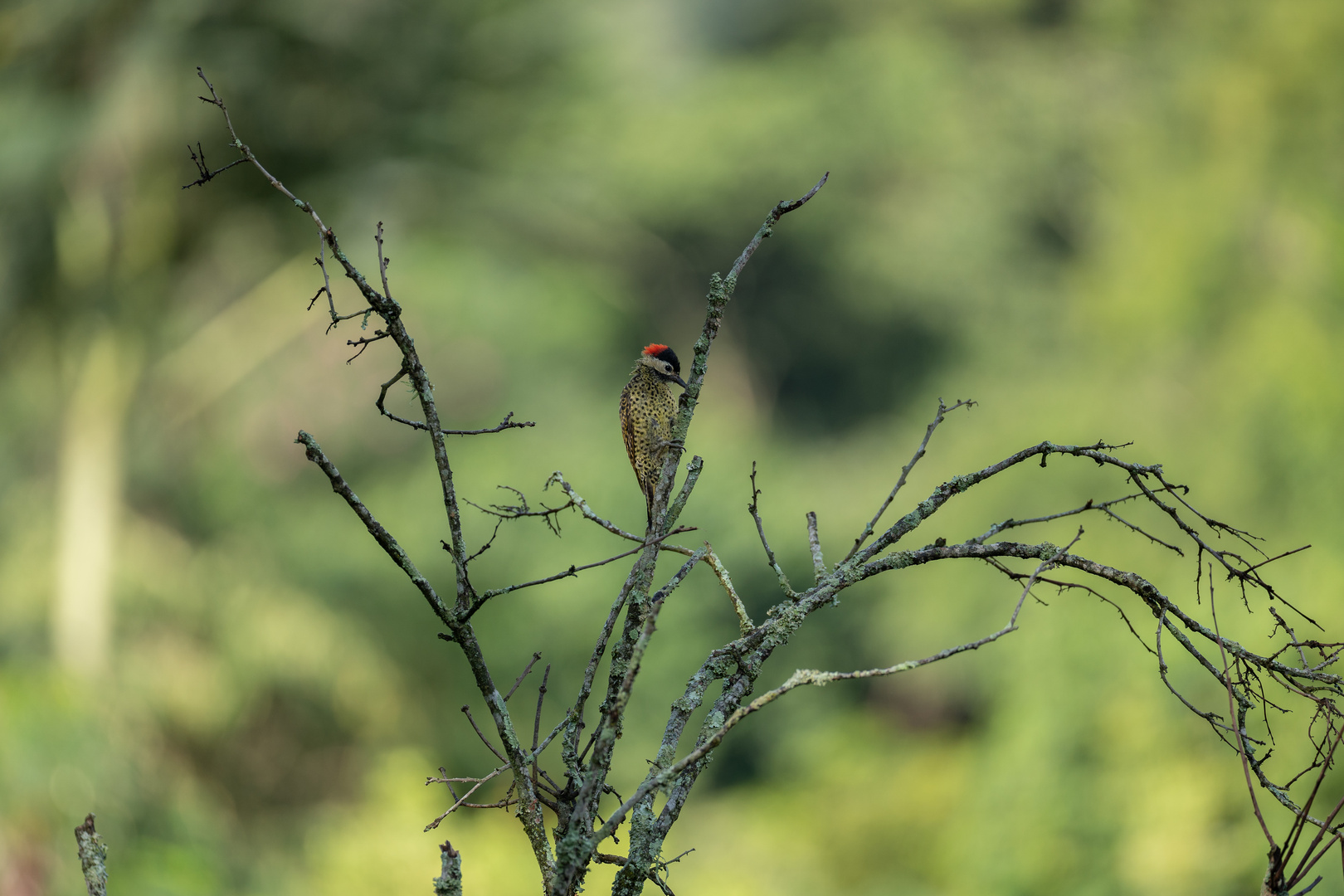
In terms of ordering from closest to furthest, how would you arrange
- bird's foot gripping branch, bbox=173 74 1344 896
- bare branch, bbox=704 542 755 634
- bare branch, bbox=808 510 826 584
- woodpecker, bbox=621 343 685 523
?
bird's foot gripping branch, bbox=173 74 1344 896 < bare branch, bbox=704 542 755 634 < bare branch, bbox=808 510 826 584 < woodpecker, bbox=621 343 685 523

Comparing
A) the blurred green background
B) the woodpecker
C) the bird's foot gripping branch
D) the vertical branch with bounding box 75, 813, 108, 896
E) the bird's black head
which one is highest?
the blurred green background

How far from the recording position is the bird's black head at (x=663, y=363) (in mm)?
2609

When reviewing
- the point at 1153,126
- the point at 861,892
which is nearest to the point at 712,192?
the point at 1153,126

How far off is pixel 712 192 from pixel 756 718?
29.1 ft

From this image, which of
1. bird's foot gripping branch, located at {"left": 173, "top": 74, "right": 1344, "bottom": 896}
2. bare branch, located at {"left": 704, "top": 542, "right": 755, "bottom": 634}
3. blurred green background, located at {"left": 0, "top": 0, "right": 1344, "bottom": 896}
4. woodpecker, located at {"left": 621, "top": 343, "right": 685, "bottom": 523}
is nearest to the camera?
bird's foot gripping branch, located at {"left": 173, "top": 74, "right": 1344, "bottom": 896}

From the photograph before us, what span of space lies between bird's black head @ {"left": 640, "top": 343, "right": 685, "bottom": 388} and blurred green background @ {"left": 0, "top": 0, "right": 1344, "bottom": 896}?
18.0 feet

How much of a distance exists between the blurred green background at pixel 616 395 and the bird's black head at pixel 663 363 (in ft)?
18.0

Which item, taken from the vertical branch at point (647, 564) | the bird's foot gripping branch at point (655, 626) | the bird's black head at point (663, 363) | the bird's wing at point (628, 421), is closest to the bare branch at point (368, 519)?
the bird's foot gripping branch at point (655, 626)

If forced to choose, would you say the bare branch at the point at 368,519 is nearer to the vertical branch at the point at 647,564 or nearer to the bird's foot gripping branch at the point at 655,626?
the bird's foot gripping branch at the point at 655,626

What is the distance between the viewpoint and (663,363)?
108 inches

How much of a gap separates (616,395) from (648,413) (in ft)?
43.5

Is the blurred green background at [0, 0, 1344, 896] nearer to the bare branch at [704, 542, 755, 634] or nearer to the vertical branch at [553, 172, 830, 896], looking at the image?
the bare branch at [704, 542, 755, 634]

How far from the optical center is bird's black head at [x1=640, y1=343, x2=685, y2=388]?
261 cm

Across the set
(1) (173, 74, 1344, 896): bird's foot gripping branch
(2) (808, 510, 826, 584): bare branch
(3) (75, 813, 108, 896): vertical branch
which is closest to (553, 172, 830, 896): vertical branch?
(1) (173, 74, 1344, 896): bird's foot gripping branch
